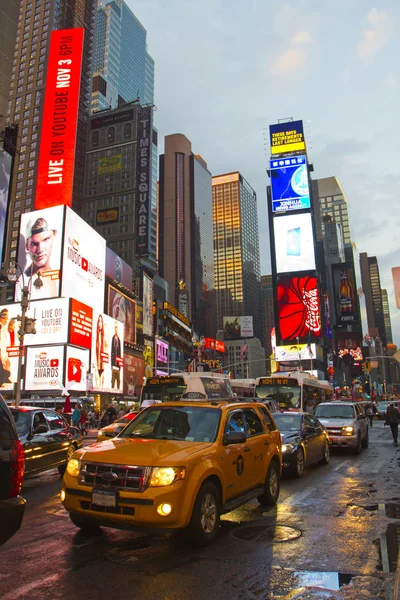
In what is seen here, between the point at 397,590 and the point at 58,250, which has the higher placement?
the point at 58,250

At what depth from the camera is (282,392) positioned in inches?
1007

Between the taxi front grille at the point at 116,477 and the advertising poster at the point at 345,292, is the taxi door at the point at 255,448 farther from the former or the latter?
the advertising poster at the point at 345,292

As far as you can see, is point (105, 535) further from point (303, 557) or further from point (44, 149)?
point (44, 149)

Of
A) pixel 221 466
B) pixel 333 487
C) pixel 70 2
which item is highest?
pixel 70 2

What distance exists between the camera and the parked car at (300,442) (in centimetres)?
1063

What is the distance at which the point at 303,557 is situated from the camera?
17.1ft

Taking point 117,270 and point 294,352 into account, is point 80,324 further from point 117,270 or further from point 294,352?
point 294,352

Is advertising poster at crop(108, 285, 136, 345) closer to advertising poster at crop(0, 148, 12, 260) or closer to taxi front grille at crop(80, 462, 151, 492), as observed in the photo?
advertising poster at crop(0, 148, 12, 260)

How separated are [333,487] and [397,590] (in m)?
6.35

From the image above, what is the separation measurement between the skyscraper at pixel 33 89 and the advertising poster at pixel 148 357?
4576 centimetres

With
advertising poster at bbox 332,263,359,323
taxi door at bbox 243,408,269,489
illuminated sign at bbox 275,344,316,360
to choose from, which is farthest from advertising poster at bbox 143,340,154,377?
taxi door at bbox 243,408,269,489

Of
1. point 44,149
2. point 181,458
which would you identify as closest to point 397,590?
point 181,458

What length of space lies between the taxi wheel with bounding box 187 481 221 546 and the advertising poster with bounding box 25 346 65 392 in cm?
4510

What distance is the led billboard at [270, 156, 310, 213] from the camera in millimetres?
100312
